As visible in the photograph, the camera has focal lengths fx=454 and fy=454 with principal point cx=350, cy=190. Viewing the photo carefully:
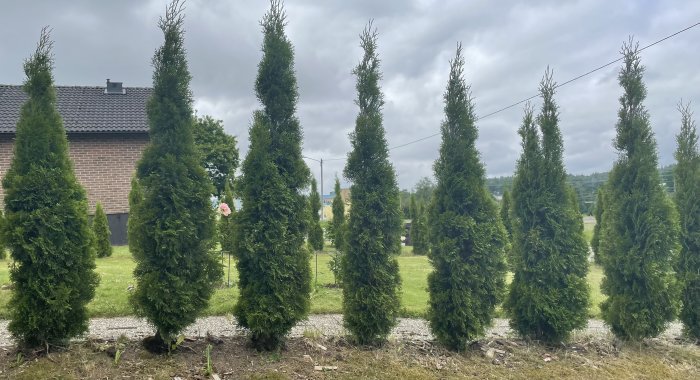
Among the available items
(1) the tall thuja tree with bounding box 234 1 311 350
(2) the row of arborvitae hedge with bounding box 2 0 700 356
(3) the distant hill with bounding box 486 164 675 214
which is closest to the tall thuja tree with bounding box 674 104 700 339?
(2) the row of arborvitae hedge with bounding box 2 0 700 356

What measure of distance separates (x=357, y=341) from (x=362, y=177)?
186 centimetres

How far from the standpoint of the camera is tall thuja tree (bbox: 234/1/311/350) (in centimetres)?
476

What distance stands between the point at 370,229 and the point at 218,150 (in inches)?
905

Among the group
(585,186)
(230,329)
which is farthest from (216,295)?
(585,186)

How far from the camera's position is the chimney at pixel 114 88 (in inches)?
663

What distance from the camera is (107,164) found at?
14.7m

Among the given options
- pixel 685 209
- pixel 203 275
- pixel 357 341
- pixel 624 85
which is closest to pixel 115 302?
pixel 203 275

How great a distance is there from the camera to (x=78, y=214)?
457cm

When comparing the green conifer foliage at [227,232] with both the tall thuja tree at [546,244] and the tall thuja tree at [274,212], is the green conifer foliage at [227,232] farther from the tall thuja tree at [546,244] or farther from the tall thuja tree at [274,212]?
the tall thuja tree at [546,244]

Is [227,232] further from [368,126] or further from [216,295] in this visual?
[368,126]

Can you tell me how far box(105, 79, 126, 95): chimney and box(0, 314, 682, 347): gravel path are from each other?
12.6 m

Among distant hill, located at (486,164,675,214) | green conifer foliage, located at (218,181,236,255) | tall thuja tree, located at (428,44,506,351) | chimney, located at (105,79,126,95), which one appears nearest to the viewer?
green conifer foliage, located at (218,181,236,255)

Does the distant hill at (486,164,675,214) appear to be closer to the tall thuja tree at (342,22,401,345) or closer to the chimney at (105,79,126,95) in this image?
the tall thuja tree at (342,22,401,345)

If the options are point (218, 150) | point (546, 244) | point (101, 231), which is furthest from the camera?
point (218, 150)
